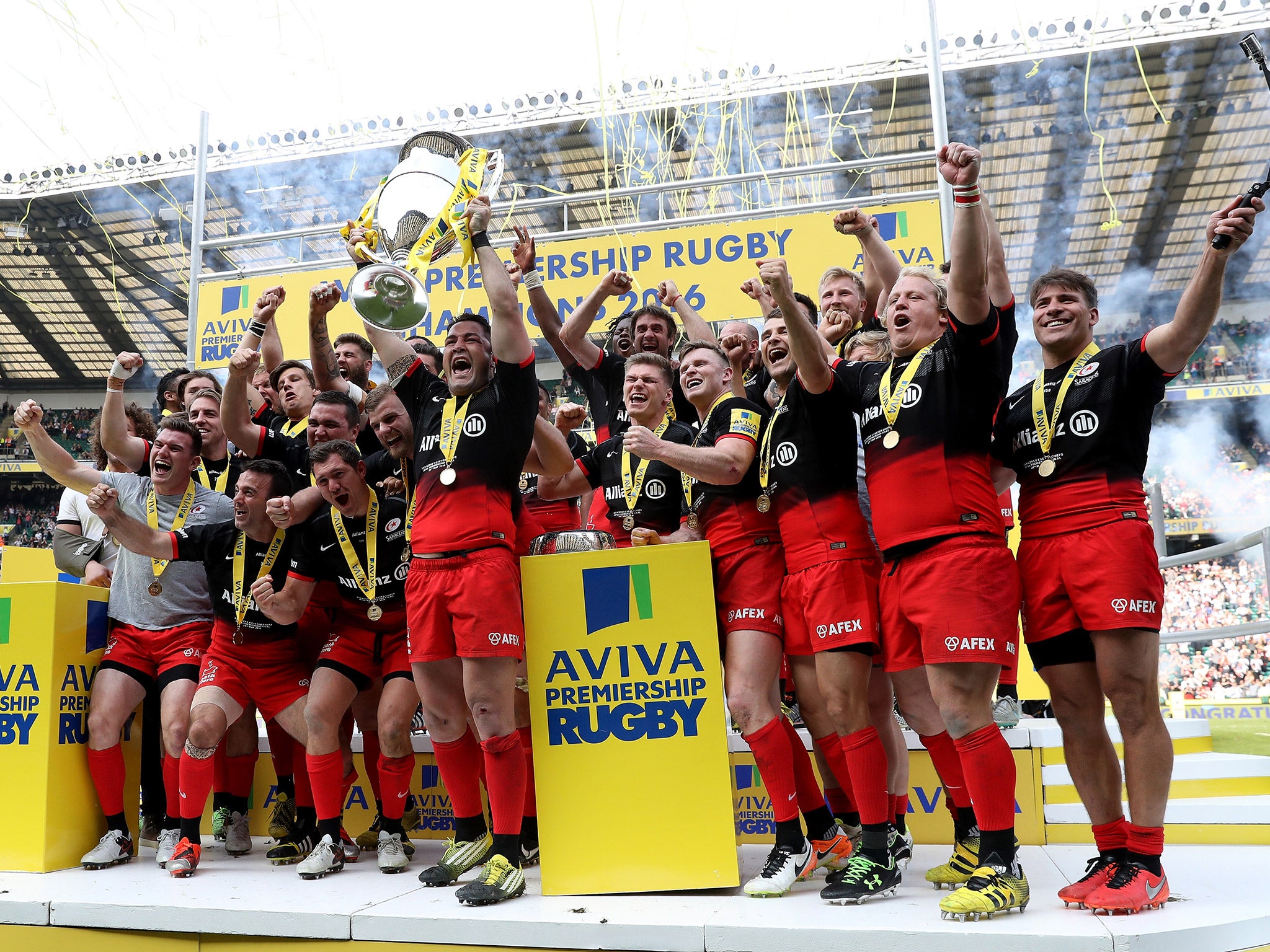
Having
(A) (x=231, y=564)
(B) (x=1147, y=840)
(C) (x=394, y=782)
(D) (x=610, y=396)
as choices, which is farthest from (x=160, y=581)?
(B) (x=1147, y=840)

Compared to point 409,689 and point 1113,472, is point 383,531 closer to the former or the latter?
point 409,689

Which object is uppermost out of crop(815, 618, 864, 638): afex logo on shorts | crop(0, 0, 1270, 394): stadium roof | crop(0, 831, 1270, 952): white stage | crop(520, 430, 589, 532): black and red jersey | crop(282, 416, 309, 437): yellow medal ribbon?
crop(0, 0, 1270, 394): stadium roof

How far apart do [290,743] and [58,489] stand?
26.0 m

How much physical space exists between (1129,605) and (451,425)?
2.36 meters

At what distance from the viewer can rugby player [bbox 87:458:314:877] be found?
404 centimetres

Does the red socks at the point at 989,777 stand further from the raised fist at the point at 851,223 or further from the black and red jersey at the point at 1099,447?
the raised fist at the point at 851,223

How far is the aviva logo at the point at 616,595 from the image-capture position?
3486 millimetres

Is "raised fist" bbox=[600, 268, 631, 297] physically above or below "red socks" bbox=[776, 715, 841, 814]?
above

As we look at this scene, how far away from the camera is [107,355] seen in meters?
24.5

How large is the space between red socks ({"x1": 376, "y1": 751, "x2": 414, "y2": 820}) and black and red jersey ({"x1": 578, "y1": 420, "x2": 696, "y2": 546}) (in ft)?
4.11

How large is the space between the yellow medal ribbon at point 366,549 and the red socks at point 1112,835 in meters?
2.78

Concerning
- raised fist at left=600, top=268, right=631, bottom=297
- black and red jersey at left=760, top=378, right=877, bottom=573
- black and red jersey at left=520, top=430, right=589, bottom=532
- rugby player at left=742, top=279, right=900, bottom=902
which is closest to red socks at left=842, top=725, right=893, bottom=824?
rugby player at left=742, top=279, right=900, bottom=902

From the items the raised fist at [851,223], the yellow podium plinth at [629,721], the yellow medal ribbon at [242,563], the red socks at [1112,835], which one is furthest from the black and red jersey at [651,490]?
the red socks at [1112,835]

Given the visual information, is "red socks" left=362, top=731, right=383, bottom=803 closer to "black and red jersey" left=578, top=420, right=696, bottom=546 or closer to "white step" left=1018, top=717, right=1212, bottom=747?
"black and red jersey" left=578, top=420, right=696, bottom=546
